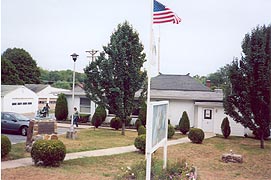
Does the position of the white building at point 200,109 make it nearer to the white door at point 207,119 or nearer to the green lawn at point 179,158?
the white door at point 207,119

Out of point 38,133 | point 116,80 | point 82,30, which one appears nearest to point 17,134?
point 38,133

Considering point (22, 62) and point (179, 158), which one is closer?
point (22, 62)

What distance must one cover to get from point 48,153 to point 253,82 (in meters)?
9.52

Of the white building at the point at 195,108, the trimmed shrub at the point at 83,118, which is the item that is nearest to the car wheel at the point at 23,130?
the trimmed shrub at the point at 83,118

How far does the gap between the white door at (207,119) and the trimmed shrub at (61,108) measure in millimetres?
9511

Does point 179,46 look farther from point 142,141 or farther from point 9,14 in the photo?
point 9,14

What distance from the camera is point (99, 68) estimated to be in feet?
51.9

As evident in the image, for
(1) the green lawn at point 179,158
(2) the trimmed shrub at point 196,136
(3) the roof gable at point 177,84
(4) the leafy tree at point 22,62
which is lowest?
(1) the green lawn at point 179,158

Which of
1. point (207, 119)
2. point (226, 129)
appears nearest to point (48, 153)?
point (226, 129)

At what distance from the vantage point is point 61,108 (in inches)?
852

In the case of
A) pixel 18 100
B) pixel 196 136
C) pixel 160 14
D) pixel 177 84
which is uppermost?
pixel 160 14

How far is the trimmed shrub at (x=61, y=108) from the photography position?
21316 millimetres

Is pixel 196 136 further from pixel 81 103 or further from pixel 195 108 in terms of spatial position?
pixel 81 103

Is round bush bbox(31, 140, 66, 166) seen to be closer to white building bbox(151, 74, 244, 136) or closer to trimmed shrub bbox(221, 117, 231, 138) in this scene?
trimmed shrub bbox(221, 117, 231, 138)
